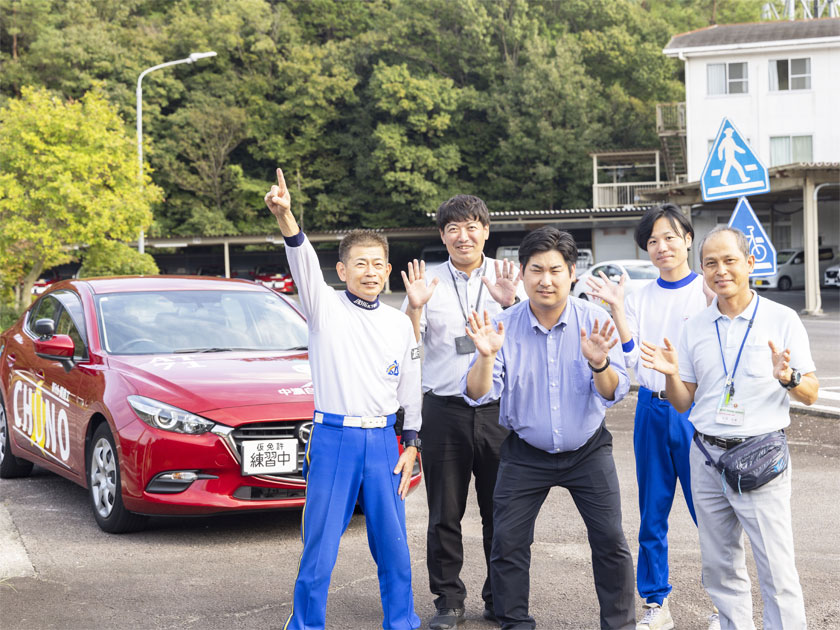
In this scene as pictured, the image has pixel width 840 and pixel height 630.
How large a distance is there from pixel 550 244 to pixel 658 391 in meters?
0.96

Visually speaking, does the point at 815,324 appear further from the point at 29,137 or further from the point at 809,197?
the point at 29,137

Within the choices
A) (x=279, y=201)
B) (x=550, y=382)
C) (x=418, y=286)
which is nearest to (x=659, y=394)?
(x=550, y=382)

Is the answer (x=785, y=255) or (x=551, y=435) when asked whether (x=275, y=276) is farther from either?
(x=551, y=435)

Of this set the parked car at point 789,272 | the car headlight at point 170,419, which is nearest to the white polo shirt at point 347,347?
the car headlight at point 170,419

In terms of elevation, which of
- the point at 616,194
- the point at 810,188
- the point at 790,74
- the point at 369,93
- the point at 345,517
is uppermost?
the point at 369,93

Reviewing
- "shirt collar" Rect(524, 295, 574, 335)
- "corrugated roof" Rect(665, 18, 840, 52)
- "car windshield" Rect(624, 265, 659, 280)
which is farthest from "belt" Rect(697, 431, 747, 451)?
"corrugated roof" Rect(665, 18, 840, 52)

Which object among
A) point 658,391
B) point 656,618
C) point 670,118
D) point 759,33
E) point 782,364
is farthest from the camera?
point 670,118

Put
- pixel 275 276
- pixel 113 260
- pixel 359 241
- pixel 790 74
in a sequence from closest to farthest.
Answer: pixel 359 241, pixel 113 260, pixel 790 74, pixel 275 276

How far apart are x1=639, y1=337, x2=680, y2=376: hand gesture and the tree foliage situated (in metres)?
48.9

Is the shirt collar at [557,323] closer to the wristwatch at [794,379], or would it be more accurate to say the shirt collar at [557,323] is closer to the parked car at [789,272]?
the wristwatch at [794,379]

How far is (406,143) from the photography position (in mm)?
53969

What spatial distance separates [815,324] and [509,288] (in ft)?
60.6

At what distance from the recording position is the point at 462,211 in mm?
4465

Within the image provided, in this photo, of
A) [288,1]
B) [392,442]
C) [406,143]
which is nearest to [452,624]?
[392,442]
